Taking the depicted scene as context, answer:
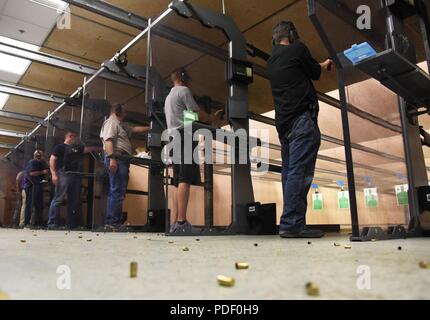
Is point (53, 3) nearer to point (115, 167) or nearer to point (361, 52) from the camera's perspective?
point (115, 167)

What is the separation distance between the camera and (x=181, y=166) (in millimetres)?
2791

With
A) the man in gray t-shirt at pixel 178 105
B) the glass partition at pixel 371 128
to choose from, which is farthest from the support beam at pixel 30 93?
the glass partition at pixel 371 128

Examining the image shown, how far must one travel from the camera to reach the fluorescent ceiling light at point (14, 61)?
4.30 metres

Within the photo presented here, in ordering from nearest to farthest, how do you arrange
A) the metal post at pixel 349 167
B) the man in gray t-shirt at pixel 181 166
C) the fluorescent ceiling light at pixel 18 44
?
the metal post at pixel 349 167 < the man in gray t-shirt at pixel 181 166 < the fluorescent ceiling light at pixel 18 44

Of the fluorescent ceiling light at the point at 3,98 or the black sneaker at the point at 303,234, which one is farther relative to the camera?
the fluorescent ceiling light at the point at 3,98

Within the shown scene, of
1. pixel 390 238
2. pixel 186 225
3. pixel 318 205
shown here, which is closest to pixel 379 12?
pixel 390 238

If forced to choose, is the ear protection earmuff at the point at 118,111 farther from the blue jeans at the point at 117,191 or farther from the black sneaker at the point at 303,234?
the black sneaker at the point at 303,234

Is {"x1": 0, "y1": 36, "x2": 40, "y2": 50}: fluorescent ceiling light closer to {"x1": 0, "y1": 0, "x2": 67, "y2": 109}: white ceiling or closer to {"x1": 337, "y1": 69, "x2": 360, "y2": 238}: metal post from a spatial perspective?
{"x1": 0, "y1": 0, "x2": 67, "y2": 109}: white ceiling

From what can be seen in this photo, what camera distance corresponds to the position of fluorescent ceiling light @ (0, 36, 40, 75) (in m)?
4.30

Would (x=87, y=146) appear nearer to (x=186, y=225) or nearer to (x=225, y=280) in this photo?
(x=186, y=225)

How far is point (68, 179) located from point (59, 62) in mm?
1721

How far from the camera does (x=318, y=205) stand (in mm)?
7766

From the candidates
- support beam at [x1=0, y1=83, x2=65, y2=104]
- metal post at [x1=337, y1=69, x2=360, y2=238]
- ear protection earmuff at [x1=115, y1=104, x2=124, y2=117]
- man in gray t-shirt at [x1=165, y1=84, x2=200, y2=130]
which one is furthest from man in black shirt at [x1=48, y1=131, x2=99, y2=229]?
metal post at [x1=337, y1=69, x2=360, y2=238]

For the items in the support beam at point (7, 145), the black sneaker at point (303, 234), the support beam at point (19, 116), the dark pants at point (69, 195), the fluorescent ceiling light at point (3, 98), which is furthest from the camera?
the support beam at point (7, 145)
